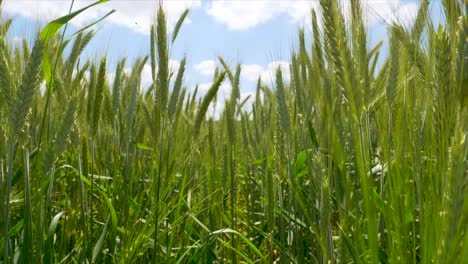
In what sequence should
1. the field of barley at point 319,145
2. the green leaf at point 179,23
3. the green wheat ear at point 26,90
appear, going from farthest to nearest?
the green leaf at point 179,23
the green wheat ear at point 26,90
the field of barley at point 319,145

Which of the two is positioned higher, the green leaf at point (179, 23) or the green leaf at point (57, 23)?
the green leaf at point (179, 23)

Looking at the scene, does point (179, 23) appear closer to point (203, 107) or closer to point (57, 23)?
point (203, 107)

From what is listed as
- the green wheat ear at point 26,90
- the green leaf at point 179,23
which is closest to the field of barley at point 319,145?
the green wheat ear at point 26,90

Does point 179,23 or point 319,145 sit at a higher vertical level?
point 179,23

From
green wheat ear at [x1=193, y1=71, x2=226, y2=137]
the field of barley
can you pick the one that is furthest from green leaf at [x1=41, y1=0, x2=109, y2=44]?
green wheat ear at [x1=193, y1=71, x2=226, y2=137]

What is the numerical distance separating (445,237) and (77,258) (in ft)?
4.26

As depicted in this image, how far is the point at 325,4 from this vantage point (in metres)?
1.37

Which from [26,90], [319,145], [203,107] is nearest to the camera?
[26,90]

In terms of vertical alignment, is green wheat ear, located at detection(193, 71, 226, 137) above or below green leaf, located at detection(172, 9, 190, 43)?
below

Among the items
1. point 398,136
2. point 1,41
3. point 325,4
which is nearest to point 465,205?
point 398,136

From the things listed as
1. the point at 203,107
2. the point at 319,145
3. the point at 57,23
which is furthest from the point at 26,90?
the point at 203,107

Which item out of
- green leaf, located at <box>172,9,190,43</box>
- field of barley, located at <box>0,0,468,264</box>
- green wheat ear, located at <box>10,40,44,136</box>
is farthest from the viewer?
green leaf, located at <box>172,9,190,43</box>

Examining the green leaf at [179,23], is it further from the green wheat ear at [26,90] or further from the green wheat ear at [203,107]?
the green wheat ear at [26,90]

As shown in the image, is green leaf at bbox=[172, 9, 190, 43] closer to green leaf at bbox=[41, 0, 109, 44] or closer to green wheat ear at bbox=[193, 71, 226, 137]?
green wheat ear at bbox=[193, 71, 226, 137]
